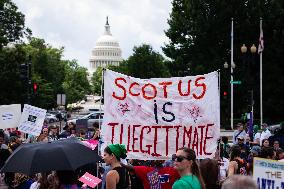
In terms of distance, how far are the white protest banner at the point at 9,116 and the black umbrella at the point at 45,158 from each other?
10682 mm

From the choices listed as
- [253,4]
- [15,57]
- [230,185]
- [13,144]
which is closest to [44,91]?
[15,57]

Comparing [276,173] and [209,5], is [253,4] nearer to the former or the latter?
[209,5]

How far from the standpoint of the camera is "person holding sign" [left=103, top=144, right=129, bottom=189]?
6469mm

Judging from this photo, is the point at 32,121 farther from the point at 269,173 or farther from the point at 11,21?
the point at 11,21

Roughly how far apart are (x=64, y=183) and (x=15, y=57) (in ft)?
165

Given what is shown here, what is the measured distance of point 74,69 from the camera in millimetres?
149500

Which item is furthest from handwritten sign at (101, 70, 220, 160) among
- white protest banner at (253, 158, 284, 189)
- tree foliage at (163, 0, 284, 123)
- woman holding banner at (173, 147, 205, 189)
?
tree foliage at (163, 0, 284, 123)

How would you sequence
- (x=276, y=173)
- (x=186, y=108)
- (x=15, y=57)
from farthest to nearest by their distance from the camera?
(x=15, y=57) → (x=186, y=108) → (x=276, y=173)

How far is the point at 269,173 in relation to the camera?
241 inches

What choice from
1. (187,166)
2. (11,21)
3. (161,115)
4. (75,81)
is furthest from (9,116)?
(75,81)

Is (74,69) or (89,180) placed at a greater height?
(74,69)

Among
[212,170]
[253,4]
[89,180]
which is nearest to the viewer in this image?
[212,170]

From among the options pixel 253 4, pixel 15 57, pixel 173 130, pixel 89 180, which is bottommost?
pixel 89 180

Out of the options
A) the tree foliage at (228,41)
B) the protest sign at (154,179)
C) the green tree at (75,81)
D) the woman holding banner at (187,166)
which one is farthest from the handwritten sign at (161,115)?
the green tree at (75,81)
